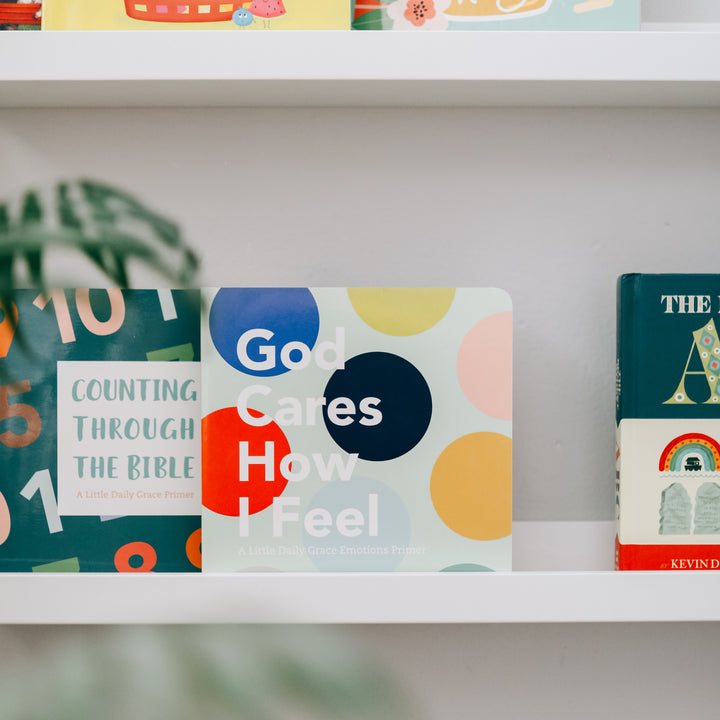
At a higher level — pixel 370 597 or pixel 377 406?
pixel 377 406

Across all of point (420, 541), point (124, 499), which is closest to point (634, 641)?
point (420, 541)

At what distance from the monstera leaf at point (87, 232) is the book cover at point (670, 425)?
0.47m

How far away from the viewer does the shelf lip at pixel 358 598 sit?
571 mm

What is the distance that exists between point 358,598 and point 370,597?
0.03 ft

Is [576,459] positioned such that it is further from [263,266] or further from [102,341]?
[102,341]

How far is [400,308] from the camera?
23.9 inches

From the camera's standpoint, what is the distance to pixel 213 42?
587 millimetres

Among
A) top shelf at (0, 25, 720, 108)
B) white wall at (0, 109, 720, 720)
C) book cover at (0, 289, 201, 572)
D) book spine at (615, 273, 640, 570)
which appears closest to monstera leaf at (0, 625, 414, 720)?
white wall at (0, 109, 720, 720)

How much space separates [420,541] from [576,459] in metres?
0.24

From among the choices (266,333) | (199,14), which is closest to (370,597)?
(266,333)

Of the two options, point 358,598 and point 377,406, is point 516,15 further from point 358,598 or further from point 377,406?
point 358,598

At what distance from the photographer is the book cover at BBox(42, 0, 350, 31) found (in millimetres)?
612

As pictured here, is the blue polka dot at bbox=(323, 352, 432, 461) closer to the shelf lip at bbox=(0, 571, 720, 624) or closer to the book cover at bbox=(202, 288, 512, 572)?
the book cover at bbox=(202, 288, 512, 572)

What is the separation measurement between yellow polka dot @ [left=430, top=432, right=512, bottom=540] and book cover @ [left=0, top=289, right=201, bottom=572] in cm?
22
